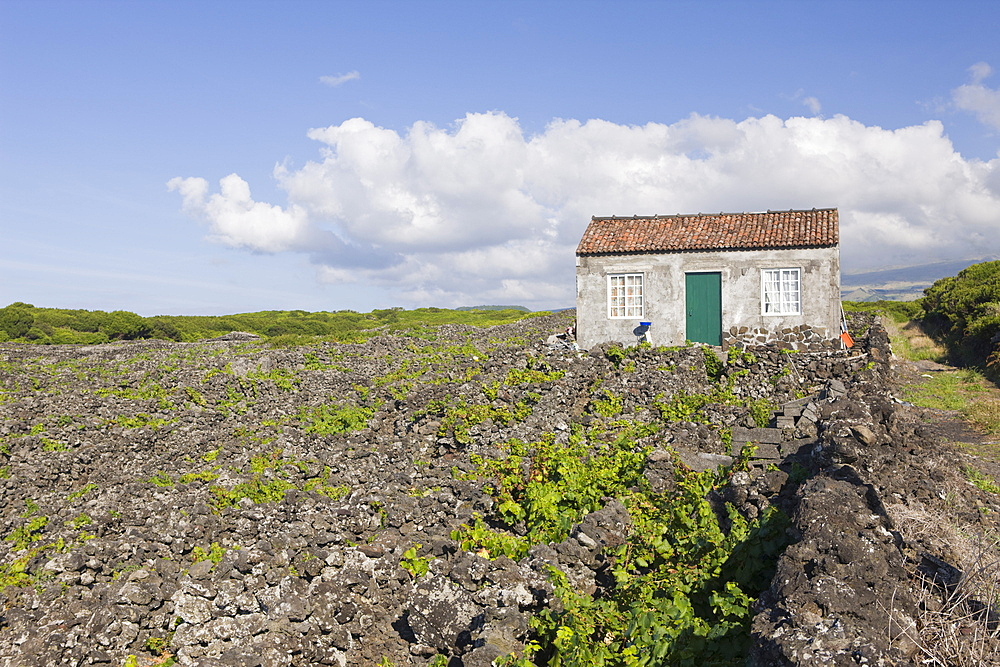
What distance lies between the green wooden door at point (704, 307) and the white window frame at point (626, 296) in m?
1.42

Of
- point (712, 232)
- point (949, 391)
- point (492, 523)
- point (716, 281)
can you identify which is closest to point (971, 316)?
point (949, 391)

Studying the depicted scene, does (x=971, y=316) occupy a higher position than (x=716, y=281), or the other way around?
(x=716, y=281)

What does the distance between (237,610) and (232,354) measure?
20.1 meters

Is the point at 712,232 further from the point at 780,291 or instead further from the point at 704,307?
the point at 780,291

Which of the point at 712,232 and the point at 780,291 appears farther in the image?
the point at 712,232

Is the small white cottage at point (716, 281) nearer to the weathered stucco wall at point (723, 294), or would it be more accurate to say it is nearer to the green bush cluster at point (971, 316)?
the weathered stucco wall at point (723, 294)

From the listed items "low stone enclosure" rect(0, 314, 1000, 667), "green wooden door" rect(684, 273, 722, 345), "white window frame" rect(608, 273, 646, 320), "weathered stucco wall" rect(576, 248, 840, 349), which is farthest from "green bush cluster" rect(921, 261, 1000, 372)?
"low stone enclosure" rect(0, 314, 1000, 667)

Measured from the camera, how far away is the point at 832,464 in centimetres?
998

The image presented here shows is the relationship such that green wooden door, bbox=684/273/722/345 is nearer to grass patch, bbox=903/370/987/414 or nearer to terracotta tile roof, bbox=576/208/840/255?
terracotta tile roof, bbox=576/208/840/255

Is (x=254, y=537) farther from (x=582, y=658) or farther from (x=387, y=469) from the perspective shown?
(x=582, y=658)

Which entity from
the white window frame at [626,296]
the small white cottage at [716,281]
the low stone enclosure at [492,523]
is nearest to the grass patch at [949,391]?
the low stone enclosure at [492,523]

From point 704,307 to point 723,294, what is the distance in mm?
700

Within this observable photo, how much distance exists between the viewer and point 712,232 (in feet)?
74.7

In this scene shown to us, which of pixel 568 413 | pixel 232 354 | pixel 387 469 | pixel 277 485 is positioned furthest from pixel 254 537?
pixel 232 354
